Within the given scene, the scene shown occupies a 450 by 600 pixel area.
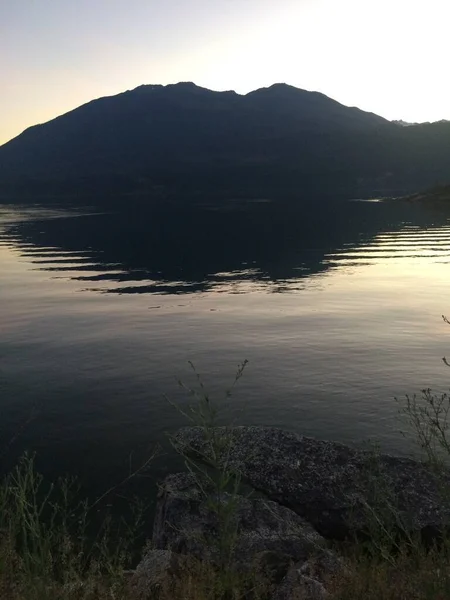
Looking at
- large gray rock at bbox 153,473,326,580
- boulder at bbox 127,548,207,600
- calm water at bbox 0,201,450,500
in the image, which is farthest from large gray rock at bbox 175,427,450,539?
boulder at bbox 127,548,207,600

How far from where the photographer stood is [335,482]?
13125 millimetres

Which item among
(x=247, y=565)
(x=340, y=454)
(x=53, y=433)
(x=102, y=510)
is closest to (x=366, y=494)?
(x=340, y=454)

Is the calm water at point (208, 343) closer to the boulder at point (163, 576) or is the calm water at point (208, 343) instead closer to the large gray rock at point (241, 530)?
the large gray rock at point (241, 530)

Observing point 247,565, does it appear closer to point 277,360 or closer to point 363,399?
point 363,399

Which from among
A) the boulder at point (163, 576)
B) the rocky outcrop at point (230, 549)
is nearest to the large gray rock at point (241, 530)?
the rocky outcrop at point (230, 549)

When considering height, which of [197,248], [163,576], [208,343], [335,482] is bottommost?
[208,343]

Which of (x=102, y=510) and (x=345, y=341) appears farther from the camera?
(x=345, y=341)

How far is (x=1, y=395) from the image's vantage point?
20844 millimetres

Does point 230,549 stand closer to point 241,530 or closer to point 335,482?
point 241,530

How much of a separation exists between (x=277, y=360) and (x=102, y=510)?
1289 centimetres

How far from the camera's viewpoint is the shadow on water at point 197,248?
162 feet

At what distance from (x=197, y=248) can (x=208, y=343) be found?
48343mm

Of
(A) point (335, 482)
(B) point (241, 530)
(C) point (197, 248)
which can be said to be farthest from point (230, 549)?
(C) point (197, 248)

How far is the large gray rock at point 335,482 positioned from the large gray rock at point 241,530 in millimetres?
698
